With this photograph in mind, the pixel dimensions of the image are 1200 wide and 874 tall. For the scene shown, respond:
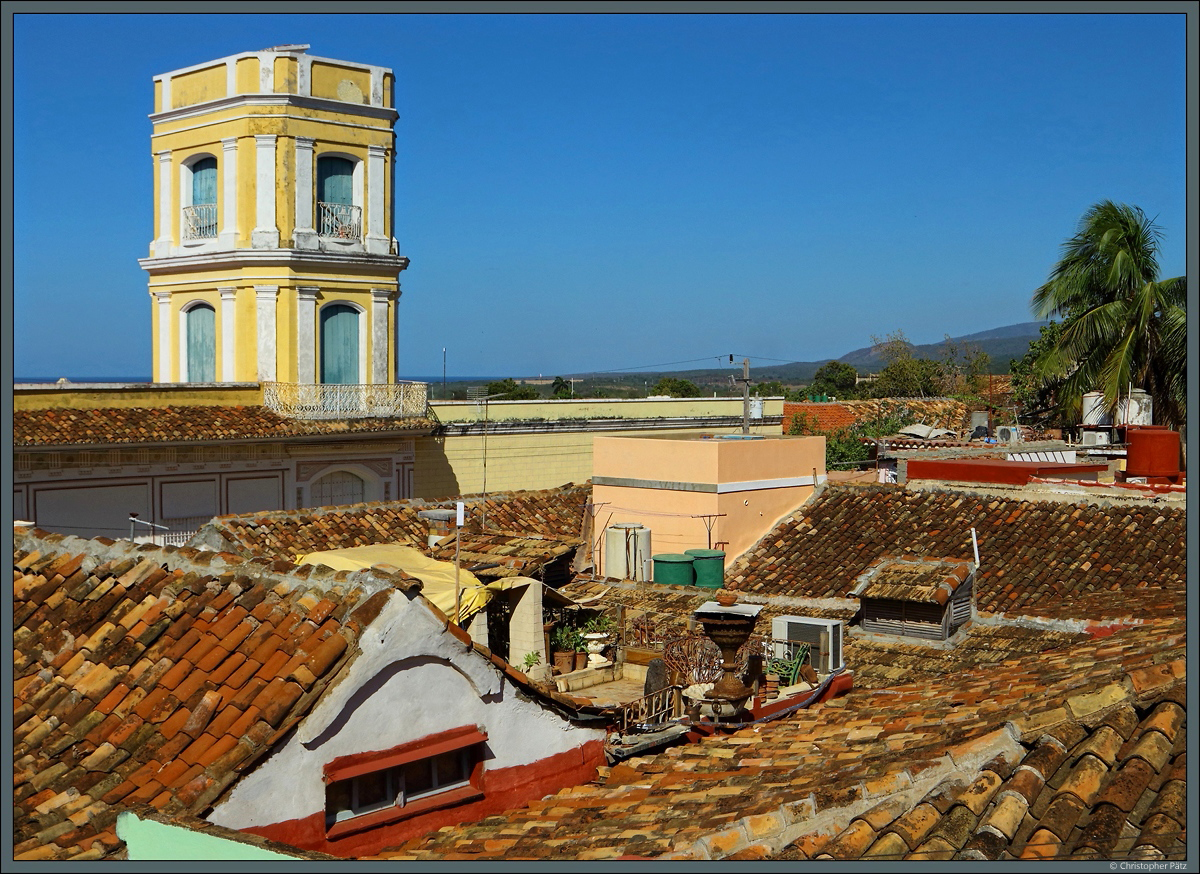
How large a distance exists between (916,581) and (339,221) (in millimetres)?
17527

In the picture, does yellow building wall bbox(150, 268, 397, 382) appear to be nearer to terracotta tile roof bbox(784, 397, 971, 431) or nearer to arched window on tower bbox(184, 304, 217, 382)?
arched window on tower bbox(184, 304, 217, 382)

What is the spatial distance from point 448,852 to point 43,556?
3686 millimetres

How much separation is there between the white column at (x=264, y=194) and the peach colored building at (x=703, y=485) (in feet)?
33.2

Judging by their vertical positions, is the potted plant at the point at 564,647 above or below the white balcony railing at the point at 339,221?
below

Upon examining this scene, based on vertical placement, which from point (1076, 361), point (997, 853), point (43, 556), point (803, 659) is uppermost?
point (1076, 361)

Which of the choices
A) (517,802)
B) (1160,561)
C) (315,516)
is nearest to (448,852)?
(517,802)

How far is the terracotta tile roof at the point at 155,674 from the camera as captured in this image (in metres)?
5.76

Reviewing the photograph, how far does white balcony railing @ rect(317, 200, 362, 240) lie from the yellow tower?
3cm

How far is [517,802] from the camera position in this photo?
7.03m

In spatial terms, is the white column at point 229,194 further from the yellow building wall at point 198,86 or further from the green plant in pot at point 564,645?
the green plant in pot at point 564,645

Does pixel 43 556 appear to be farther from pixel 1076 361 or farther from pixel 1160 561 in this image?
pixel 1076 361

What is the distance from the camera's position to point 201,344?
2805cm

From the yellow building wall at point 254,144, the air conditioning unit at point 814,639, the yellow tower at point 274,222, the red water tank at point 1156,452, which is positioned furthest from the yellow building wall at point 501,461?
the air conditioning unit at point 814,639

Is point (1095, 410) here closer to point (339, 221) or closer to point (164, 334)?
point (339, 221)
